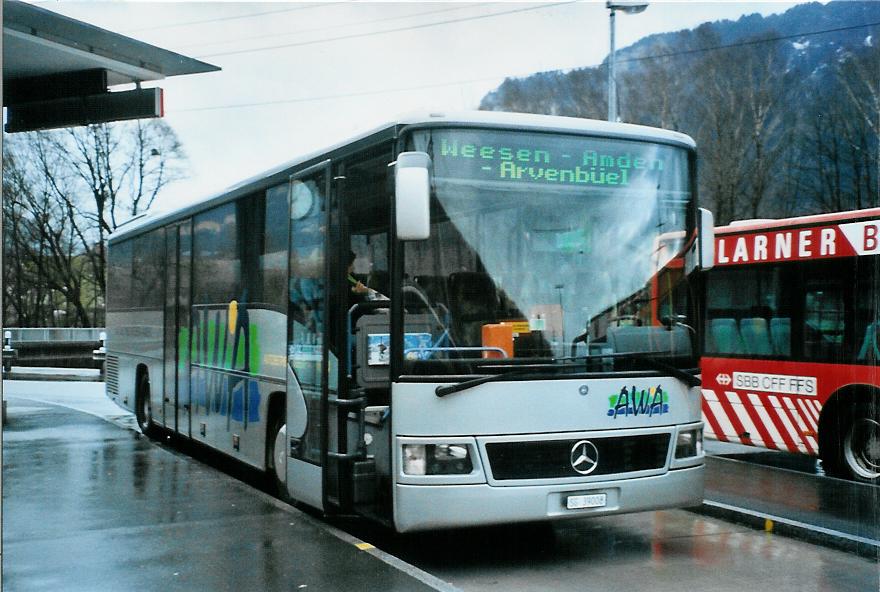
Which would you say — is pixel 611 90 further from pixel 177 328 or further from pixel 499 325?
pixel 499 325

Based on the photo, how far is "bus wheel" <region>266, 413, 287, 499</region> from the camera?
28.6ft

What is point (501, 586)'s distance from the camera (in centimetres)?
651

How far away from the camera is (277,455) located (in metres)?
8.98

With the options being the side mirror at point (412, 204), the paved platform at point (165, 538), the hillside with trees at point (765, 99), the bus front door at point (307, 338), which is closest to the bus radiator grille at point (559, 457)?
the paved platform at point (165, 538)

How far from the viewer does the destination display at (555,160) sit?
664 cm

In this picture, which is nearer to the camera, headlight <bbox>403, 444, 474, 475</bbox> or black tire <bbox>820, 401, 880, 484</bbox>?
headlight <bbox>403, 444, 474, 475</bbox>

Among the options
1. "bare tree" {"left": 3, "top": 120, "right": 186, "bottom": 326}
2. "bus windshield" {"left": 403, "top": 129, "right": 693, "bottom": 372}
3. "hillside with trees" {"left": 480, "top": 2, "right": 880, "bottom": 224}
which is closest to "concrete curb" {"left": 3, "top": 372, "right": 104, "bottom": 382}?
"bare tree" {"left": 3, "top": 120, "right": 186, "bottom": 326}

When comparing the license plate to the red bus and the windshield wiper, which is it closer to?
the windshield wiper

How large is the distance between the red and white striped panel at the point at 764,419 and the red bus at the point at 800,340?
11mm

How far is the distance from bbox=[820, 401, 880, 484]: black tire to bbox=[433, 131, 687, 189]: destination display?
4.37 meters

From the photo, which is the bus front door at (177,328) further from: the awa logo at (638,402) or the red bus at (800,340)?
the awa logo at (638,402)

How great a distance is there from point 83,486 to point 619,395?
5.63 m

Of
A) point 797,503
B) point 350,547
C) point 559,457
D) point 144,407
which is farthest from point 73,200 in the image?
point 797,503

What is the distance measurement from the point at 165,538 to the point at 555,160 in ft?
12.9
